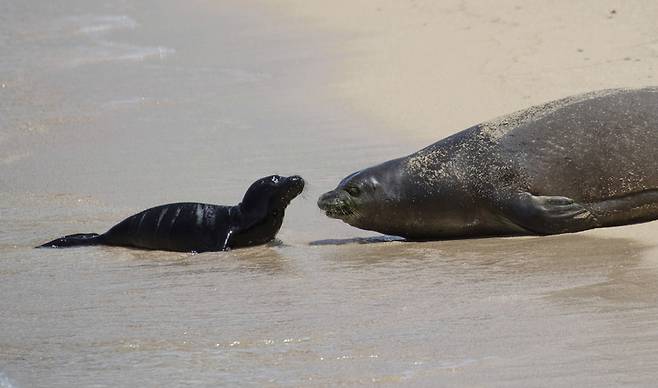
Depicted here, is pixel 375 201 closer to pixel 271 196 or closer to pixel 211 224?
pixel 271 196

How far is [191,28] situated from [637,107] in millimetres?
10221

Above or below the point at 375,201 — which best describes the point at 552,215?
below

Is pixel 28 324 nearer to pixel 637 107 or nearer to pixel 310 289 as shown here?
pixel 310 289

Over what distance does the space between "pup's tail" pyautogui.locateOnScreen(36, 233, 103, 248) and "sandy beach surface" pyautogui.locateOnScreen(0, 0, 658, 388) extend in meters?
0.15

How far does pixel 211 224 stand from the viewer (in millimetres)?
7082

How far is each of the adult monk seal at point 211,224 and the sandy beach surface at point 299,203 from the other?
14 centimetres

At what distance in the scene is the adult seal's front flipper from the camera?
21.5 feet

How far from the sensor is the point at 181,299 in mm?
5664

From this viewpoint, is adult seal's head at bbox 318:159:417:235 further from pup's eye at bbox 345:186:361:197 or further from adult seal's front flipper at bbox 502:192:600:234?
adult seal's front flipper at bbox 502:192:600:234

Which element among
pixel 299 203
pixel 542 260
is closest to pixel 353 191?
pixel 299 203

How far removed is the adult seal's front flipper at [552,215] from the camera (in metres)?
6.56

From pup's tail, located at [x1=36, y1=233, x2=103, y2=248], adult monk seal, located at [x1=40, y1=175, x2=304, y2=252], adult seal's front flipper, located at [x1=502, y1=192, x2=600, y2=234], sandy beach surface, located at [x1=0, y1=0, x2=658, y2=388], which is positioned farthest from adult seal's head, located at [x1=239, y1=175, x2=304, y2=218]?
adult seal's front flipper, located at [x1=502, y1=192, x2=600, y2=234]

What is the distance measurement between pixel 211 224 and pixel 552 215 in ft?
6.00

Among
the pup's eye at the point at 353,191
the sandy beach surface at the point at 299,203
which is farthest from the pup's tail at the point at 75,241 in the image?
the pup's eye at the point at 353,191
